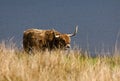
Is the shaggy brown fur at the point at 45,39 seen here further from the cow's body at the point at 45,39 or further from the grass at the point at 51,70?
the grass at the point at 51,70

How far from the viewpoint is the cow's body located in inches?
602

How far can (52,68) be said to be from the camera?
7902 millimetres

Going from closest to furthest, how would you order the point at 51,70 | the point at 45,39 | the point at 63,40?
the point at 51,70 < the point at 63,40 < the point at 45,39

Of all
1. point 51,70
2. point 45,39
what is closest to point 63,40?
point 45,39

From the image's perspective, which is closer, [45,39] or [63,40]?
[63,40]

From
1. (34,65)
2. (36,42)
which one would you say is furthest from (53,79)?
(36,42)

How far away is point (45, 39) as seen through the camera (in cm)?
1571

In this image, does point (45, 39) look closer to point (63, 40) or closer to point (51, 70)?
point (63, 40)

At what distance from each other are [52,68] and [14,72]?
3.49 ft

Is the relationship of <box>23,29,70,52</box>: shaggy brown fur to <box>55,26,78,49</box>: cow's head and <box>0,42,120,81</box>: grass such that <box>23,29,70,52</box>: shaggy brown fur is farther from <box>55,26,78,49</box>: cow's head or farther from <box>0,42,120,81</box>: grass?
<box>0,42,120,81</box>: grass

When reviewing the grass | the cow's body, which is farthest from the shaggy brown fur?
the grass

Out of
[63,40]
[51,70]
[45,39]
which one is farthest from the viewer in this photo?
[45,39]

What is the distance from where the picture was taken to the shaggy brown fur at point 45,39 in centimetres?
1529

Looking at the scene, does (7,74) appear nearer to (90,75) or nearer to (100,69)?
(90,75)
